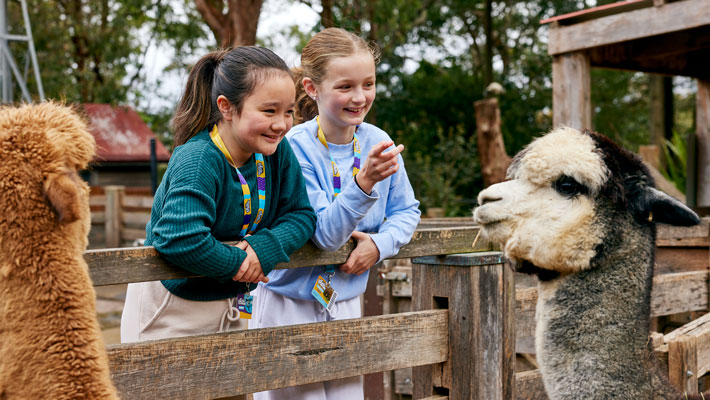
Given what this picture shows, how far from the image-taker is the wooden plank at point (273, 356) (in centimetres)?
204

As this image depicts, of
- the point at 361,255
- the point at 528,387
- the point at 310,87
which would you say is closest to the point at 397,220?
the point at 361,255

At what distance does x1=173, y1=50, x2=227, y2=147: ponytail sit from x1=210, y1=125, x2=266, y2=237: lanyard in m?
0.08

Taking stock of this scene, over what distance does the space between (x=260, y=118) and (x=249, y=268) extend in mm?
496

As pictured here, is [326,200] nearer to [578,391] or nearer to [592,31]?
[578,391]

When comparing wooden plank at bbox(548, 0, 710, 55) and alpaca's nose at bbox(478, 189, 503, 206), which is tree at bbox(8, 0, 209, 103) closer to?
wooden plank at bbox(548, 0, 710, 55)

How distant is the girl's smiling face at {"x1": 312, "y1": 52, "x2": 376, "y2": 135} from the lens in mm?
2727

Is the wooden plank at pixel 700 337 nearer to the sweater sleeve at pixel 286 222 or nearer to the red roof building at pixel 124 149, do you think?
the sweater sleeve at pixel 286 222

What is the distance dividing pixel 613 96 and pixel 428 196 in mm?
13939

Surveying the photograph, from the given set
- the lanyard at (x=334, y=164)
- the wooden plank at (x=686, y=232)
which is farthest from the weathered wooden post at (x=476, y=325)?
the wooden plank at (x=686, y=232)

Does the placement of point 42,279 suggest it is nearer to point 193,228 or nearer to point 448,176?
point 193,228

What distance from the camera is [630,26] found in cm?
638

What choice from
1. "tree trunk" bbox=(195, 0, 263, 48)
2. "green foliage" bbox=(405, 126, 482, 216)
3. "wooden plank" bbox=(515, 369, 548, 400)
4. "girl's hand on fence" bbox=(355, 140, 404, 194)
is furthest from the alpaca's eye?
"green foliage" bbox=(405, 126, 482, 216)

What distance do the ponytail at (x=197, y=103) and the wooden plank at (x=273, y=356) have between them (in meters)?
0.74

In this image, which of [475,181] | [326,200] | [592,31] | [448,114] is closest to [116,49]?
[448,114]
